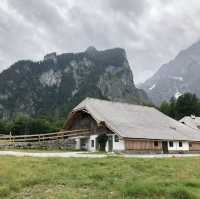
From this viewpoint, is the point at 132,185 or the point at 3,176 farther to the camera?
the point at 3,176

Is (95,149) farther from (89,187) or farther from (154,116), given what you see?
(89,187)

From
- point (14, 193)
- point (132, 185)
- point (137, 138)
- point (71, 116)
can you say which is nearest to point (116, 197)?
point (132, 185)

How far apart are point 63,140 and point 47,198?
129 feet

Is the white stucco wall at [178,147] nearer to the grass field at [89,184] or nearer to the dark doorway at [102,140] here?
the dark doorway at [102,140]

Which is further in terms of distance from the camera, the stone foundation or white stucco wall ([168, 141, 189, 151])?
white stucco wall ([168, 141, 189, 151])

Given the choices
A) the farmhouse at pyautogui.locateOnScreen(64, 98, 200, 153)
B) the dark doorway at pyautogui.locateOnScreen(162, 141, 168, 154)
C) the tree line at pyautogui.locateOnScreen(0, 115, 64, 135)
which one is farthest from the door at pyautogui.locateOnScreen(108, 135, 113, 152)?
the tree line at pyautogui.locateOnScreen(0, 115, 64, 135)

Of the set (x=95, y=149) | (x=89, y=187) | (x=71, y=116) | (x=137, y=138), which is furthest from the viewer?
(x=71, y=116)

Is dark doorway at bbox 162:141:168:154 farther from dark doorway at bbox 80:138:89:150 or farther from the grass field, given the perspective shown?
the grass field

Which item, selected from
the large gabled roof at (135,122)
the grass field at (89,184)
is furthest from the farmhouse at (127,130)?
the grass field at (89,184)

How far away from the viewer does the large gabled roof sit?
140 ft

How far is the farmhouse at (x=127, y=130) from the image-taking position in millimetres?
41969

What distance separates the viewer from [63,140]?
49062 millimetres

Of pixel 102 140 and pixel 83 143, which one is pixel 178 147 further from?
pixel 83 143

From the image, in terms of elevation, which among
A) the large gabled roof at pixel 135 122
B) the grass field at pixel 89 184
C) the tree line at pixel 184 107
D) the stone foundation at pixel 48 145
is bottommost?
the grass field at pixel 89 184
